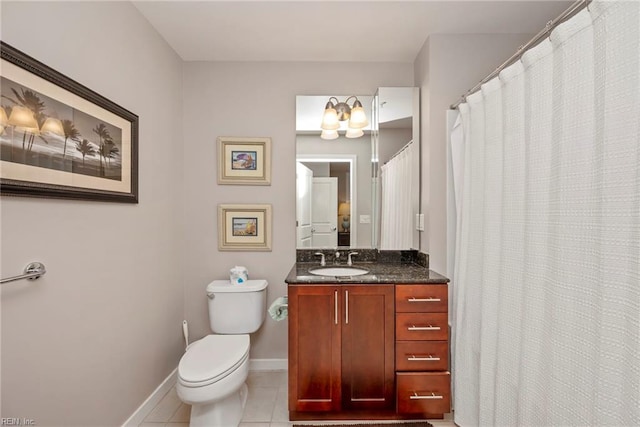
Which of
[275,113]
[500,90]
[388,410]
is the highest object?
[275,113]

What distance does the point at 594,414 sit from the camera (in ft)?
3.33

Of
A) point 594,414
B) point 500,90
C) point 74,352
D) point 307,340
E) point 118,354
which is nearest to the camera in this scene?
point 594,414

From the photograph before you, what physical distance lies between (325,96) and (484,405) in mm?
2260

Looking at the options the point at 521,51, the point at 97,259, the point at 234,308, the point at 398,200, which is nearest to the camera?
the point at 521,51

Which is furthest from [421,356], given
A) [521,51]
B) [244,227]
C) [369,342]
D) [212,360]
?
[521,51]

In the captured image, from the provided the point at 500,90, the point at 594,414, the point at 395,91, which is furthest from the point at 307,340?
the point at 395,91

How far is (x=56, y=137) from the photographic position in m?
1.25

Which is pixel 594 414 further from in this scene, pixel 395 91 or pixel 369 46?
pixel 369 46

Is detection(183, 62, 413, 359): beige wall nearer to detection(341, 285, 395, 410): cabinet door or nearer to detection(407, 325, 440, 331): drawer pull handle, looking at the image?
detection(341, 285, 395, 410): cabinet door

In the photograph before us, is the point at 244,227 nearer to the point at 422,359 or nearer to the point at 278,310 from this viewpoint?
the point at 278,310

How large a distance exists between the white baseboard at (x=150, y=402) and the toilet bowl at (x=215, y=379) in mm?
343

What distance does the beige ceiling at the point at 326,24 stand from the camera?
179 cm

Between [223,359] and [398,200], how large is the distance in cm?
162

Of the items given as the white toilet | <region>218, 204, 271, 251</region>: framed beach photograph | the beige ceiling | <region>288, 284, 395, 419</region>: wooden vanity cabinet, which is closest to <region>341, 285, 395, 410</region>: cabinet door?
<region>288, 284, 395, 419</region>: wooden vanity cabinet
